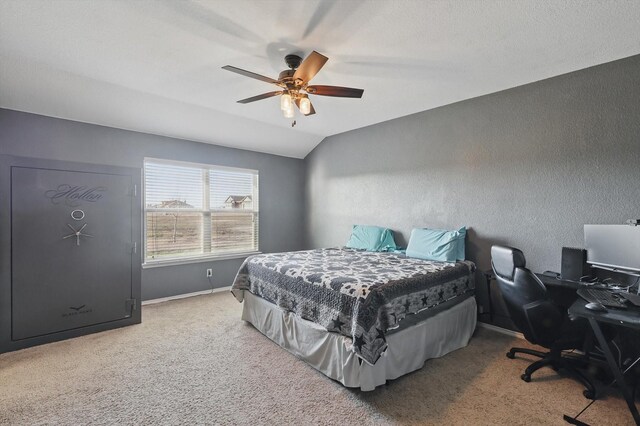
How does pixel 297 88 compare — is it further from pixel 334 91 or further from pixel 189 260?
pixel 189 260

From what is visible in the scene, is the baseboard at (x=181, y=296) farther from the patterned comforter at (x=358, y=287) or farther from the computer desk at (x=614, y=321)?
the computer desk at (x=614, y=321)

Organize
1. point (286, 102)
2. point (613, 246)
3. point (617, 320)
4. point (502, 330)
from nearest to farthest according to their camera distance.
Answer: point (617, 320), point (613, 246), point (286, 102), point (502, 330)

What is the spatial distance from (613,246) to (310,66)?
2768 millimetres

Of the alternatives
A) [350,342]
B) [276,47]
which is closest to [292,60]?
[276,47]

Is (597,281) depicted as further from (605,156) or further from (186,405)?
(186,405)

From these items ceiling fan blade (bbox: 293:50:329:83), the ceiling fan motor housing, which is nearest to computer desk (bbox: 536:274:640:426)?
ceiling fan blade (bbox: 293:50:329:83)

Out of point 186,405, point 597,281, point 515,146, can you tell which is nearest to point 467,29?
point 515,146

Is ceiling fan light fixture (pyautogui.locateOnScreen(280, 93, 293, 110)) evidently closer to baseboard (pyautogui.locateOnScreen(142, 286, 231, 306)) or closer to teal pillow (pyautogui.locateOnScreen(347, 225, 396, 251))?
teal pillow (pyautogui.locateOnScreen(347, 225, 396, 251))

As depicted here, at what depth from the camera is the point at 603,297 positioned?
1.96 meters

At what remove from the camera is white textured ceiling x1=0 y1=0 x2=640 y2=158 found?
1.91 meters

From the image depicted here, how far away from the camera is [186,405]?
193 centimetres

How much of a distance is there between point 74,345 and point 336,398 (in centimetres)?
261

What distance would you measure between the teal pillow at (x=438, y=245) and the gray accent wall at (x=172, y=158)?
8.78 feet

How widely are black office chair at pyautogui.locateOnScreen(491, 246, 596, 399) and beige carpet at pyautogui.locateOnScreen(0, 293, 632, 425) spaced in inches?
4.5
